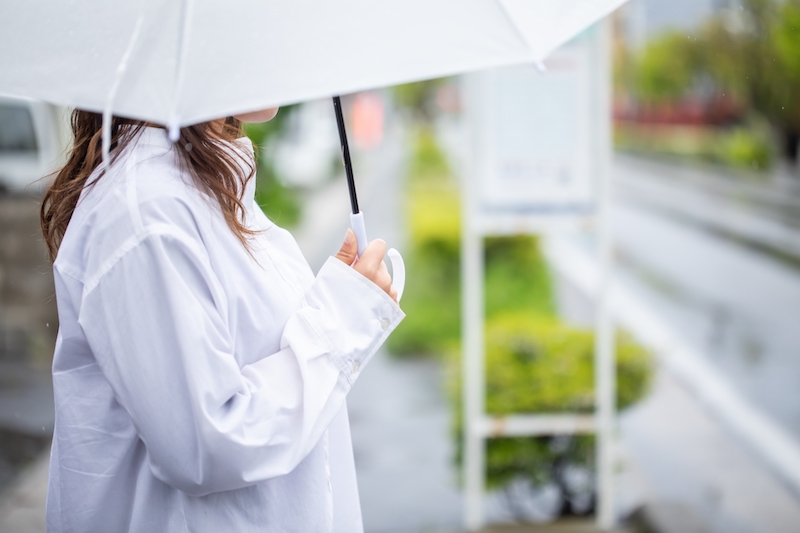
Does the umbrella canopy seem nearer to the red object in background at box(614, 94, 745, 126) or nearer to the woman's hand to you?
the woman's hand

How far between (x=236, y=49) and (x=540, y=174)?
2.42 metres

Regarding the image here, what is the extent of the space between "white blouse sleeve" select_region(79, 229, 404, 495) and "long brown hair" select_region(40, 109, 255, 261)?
14 cm

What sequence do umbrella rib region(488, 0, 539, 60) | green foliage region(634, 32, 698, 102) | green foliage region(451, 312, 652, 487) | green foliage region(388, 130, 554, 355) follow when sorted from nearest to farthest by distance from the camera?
1. umbrella rib region(488, 0, 539, 60)
2. green foliage region(451, 312, 652, 487)
3. green foliage region(388, 130, 554, 355)
4. green foliage region(634, 32, 698, 102)

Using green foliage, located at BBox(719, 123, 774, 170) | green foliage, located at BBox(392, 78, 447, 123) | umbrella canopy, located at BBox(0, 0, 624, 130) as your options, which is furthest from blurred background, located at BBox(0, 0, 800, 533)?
green foliage, located at BBox(392, 78, 447, 123)

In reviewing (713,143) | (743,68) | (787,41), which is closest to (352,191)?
(787,41)

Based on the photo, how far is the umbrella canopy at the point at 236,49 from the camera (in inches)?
43.0

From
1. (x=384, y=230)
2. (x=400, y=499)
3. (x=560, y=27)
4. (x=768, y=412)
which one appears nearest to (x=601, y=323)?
(x=400, y=499)

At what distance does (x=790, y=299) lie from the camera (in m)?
9.37

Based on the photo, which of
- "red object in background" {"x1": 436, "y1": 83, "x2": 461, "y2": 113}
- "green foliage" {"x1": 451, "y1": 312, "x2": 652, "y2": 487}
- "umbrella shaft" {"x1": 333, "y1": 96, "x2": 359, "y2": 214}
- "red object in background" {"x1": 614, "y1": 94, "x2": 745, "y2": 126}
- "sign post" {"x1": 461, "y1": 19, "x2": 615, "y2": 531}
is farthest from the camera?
"red object in background" {"x1": 436, "y1": 83, "x2": 461, "y2": 113}

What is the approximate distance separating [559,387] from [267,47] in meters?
2.69

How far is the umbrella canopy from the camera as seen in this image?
1092 millimetres

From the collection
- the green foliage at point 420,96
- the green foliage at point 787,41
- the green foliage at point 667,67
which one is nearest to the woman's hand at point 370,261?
the green foliage at point 787,41

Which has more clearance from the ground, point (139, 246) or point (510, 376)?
point (139, 246)

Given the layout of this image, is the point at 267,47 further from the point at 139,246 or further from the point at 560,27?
the point at 560,27
